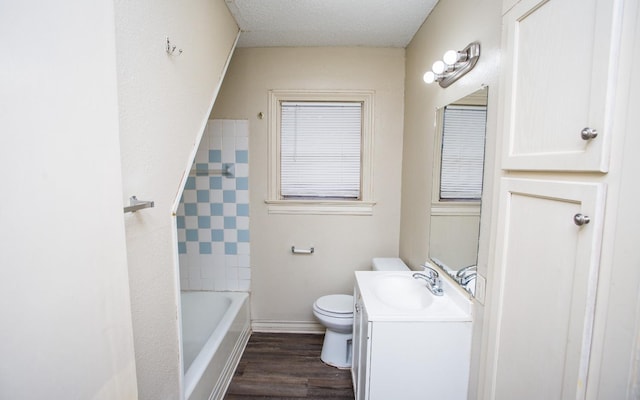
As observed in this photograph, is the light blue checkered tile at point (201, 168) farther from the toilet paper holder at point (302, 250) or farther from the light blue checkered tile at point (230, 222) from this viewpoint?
the toilet paper holder at point (302, 250)

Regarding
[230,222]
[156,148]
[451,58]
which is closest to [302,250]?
[230,222]

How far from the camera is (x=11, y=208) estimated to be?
17.7 inches

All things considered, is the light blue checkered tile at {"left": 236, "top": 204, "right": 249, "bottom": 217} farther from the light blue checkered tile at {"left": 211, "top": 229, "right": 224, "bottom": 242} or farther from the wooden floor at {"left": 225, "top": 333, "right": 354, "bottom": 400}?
the wooden floor at {"left": 225, "top": 333, "right": 354, "bottom": 400}

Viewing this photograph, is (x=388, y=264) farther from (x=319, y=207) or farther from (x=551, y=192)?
(x=551, y=192)

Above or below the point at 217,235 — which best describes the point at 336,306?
below

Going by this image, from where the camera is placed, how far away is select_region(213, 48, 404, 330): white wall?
2.39 m

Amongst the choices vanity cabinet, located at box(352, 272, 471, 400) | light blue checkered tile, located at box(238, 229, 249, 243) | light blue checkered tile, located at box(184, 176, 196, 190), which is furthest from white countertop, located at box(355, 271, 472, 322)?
light blue checkered tile, located at box(184, 176, 196, 190)

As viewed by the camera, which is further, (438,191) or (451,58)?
(438,191)

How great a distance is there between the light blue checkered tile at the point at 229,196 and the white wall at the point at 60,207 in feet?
5.97

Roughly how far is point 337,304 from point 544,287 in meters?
1.64

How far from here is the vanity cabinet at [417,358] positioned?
130 centimetres

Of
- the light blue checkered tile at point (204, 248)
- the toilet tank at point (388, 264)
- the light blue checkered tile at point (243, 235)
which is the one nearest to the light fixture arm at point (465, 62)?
the toilet tank at point (388, 264)

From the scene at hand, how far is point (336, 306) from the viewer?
2.16 meters

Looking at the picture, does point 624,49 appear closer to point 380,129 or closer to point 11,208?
point 11,208
